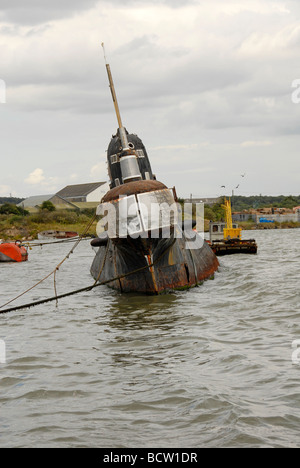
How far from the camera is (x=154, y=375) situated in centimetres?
915

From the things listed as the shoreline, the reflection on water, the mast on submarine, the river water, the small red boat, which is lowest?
the river water

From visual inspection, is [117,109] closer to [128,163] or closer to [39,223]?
[128,163]

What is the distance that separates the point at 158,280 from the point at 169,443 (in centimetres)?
1227

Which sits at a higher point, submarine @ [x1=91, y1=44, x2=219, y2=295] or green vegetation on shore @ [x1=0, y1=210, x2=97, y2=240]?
green vegetation on shore @ [x1=0, y1=210, x2=97, y2=240]

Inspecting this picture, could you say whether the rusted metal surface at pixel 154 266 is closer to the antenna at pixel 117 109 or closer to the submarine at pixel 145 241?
the submarine at pixel 145 241

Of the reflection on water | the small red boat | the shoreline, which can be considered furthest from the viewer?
the shoreline

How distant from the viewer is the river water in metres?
6.73

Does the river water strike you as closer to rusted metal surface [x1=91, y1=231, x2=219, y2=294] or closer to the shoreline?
rusted metal surface [x1=91, y1=231, x2=219, y2=294]

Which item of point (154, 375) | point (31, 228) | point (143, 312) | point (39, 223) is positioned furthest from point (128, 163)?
point (39, 223)

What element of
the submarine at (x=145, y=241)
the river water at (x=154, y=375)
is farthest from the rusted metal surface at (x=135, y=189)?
the river water at (x=154, y=375)

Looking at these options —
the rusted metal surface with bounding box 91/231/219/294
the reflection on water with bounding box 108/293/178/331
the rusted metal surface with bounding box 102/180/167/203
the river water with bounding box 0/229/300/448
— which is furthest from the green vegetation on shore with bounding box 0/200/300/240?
the river water with bounding box 0/229/300/448

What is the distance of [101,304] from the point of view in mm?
17922

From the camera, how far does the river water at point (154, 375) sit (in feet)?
22.1

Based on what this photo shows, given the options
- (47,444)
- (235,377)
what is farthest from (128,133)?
(47,444)
